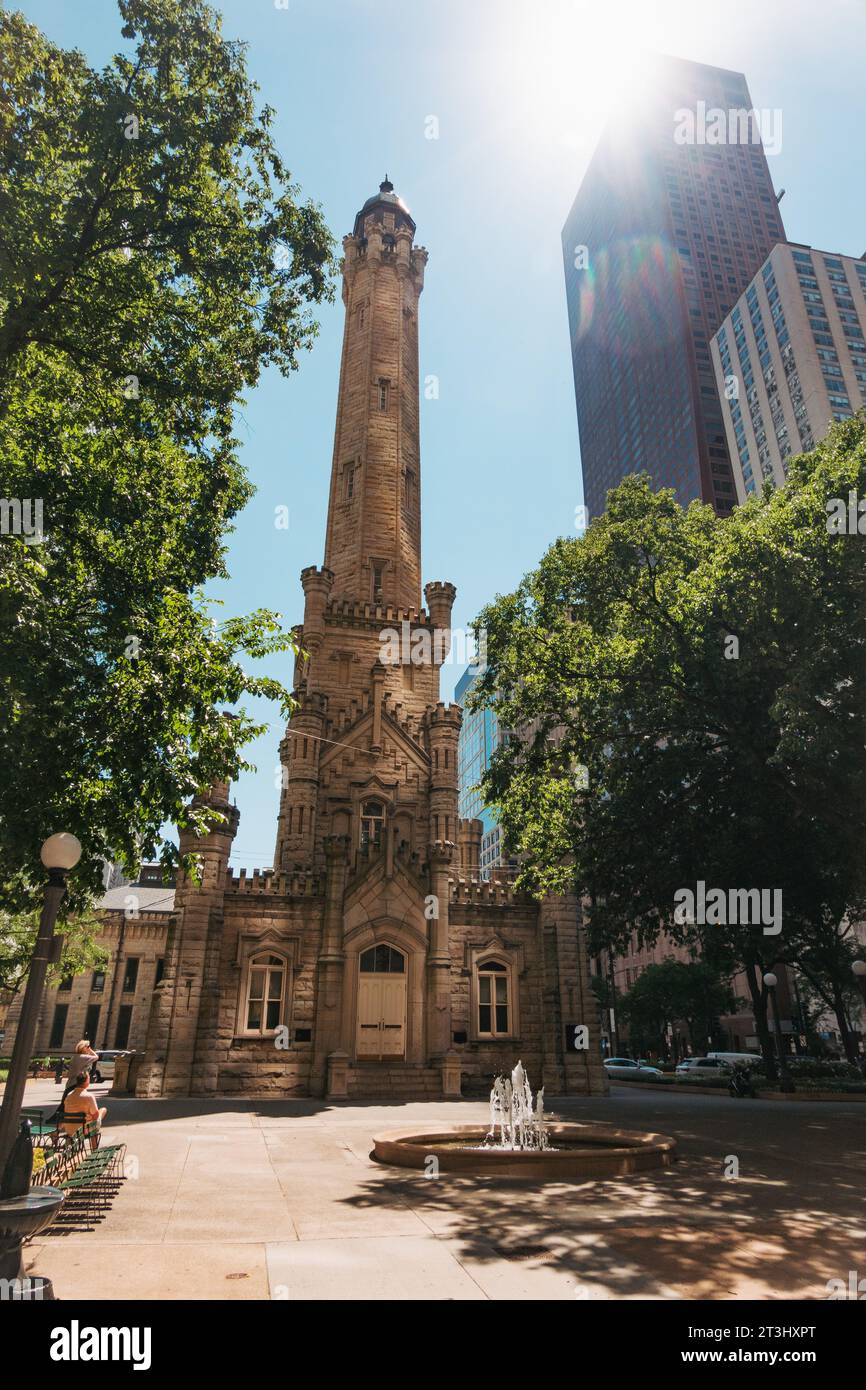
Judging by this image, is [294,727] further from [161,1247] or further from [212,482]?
[161,1247]

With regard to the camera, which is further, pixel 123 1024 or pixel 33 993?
pixel 123 1024

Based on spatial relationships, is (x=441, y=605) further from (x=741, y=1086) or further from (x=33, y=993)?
(x=33, y=993)

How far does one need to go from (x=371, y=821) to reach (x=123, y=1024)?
116 feet

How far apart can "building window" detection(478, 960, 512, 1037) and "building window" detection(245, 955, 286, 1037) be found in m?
7.11

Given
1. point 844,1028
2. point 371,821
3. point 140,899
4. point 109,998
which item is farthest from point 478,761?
point 371,821

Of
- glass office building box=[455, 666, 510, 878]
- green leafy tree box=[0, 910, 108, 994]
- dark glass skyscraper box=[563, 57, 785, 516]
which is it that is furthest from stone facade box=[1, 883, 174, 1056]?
dark glass skyscraper box=[563, 57, 785, 516]

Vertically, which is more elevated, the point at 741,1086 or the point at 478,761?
the point at 478,761

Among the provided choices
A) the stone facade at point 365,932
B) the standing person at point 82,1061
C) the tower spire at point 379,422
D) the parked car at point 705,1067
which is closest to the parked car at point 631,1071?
the parked car at point 705,1067

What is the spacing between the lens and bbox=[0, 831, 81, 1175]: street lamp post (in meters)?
7.08

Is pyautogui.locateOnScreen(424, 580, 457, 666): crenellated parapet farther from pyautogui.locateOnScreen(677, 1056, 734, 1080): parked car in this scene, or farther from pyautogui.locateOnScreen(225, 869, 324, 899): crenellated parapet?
pyautogui.locateOnScreen(677, 1056, 734, 1080): parked car

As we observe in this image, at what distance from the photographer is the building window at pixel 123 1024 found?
54688mm

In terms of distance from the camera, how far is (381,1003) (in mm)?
26734

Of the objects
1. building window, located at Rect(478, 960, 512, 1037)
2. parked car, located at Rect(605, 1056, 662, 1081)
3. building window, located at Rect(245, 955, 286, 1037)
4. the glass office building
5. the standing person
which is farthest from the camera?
the glass office building

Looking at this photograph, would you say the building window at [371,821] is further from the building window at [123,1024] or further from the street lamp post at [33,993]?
the building window at [123,1024]
